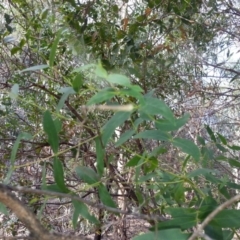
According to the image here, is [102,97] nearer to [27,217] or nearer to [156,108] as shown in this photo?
[156,108]

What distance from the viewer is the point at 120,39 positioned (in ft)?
4.92

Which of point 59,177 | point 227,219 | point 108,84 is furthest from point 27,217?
point 108,84

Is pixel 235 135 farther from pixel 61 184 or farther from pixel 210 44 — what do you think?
pixel 61 184

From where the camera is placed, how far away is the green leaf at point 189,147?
1.65 feet

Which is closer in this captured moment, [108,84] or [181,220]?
[181,220]

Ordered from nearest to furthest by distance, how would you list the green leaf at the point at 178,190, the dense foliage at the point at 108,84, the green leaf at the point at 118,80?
the green leaf at the point at 118,80, the green leaf at the point at 178,190, the dense foliage at the point at 108,84

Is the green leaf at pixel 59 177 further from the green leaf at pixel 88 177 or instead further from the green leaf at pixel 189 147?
the green leaf at pixel 189 147

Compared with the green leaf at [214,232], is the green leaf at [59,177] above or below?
above

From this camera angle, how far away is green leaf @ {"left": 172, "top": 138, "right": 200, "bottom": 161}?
19.7 inches

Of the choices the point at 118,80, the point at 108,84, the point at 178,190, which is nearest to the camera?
the point at 118,80

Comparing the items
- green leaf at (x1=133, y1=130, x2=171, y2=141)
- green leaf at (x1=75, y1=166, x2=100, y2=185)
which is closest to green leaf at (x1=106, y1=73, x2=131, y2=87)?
green leaf at (x1=133, y1=130, x2=171, y2=141)

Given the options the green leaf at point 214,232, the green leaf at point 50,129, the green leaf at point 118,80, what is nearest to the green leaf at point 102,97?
the green leaf at point 118,80

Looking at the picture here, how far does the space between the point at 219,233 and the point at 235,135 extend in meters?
1.71

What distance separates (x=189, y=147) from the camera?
1.67 feet
